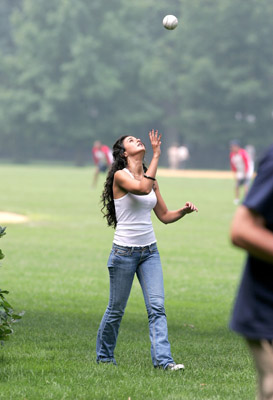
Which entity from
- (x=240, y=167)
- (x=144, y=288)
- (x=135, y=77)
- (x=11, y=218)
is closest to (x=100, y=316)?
(x=144, y=288)

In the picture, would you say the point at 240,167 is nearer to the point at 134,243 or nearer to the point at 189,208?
the point at 189,208

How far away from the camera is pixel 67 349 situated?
724 centimetres

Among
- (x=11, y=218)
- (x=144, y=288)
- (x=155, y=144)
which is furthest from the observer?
(x=11, y=218)

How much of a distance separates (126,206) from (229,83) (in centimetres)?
7090

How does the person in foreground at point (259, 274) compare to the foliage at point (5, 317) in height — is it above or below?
above

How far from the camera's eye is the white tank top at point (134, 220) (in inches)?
246

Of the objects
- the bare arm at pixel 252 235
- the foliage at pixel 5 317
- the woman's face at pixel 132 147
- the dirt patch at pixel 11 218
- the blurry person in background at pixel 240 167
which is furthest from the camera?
the blurry person in background at pixel 240 167

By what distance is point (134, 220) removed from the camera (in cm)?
628

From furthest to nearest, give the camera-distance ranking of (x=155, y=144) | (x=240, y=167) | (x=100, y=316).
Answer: (x=240, y=167) < (x=100, y=316) < (x=155, y=144)

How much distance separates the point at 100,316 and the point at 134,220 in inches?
140

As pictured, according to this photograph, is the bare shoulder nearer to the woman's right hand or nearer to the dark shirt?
the woman's right hand

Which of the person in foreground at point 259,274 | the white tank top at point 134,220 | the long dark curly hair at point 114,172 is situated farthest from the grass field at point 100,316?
the person in foreground at point 259,274

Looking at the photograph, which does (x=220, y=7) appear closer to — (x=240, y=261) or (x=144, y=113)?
(x=144, y=113)

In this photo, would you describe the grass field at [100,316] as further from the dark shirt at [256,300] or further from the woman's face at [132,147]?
the dark shirt at [256,300]
